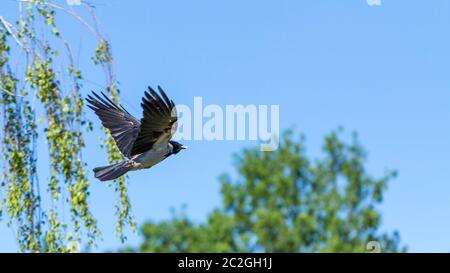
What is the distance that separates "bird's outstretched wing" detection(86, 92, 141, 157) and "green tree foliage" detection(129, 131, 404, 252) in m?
15.0

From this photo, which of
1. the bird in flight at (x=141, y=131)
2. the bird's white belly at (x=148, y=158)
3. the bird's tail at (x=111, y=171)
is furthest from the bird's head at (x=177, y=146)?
the bird's tail at (x=111, y=171)

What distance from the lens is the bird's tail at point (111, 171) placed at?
605 cm

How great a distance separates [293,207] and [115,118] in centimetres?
1785

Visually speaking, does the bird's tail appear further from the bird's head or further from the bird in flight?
the bird's head

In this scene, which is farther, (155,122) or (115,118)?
(115,118)

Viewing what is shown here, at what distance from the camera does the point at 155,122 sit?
583 cm

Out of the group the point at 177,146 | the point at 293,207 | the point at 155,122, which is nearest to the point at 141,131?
the point at 155,122

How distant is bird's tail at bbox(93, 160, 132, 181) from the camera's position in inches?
238

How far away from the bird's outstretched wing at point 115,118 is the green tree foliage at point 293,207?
14958 mm

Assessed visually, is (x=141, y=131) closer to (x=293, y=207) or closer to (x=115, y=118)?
(x=115, y=118)

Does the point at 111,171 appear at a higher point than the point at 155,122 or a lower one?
lower

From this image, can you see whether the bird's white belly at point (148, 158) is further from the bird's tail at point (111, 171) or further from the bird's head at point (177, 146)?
the bird's head at point (177, 146)
